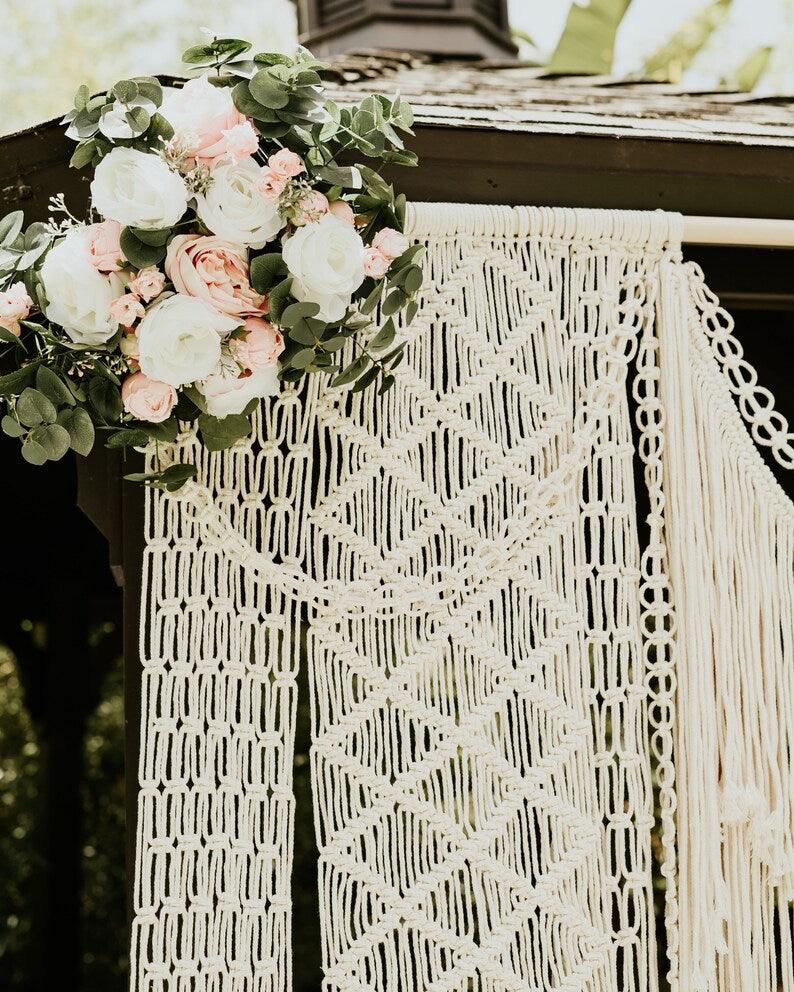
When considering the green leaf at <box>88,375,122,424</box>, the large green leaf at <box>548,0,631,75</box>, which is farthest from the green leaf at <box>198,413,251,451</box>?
the large green leaf at <box>548,0,631,75</box>

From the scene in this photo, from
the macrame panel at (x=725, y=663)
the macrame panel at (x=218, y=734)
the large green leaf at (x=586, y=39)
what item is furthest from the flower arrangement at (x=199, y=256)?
the large green leaf at (x=586, y=39)

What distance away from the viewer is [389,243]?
1.36 m

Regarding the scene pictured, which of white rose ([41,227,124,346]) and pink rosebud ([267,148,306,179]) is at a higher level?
pink rosebud ([267,148,306,179])

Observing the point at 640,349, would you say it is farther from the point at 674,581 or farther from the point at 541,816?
the point at 541,816

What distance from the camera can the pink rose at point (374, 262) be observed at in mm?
1340

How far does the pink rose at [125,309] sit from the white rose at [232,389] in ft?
0.40

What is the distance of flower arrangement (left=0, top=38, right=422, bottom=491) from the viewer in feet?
4.13

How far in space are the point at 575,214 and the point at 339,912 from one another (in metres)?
1.08

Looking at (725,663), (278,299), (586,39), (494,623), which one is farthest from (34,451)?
(586,39)

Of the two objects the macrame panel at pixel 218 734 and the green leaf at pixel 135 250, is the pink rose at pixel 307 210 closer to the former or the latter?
the green leaf at pixel 135 250

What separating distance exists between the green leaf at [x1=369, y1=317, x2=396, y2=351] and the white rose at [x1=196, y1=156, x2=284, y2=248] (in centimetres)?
21

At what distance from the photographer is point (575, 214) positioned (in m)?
1.57

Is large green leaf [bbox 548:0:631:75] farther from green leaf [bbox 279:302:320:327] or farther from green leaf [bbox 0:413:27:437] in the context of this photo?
green leaf [bbox 0:413:27:437]

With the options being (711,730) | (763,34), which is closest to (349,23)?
(711,730)
